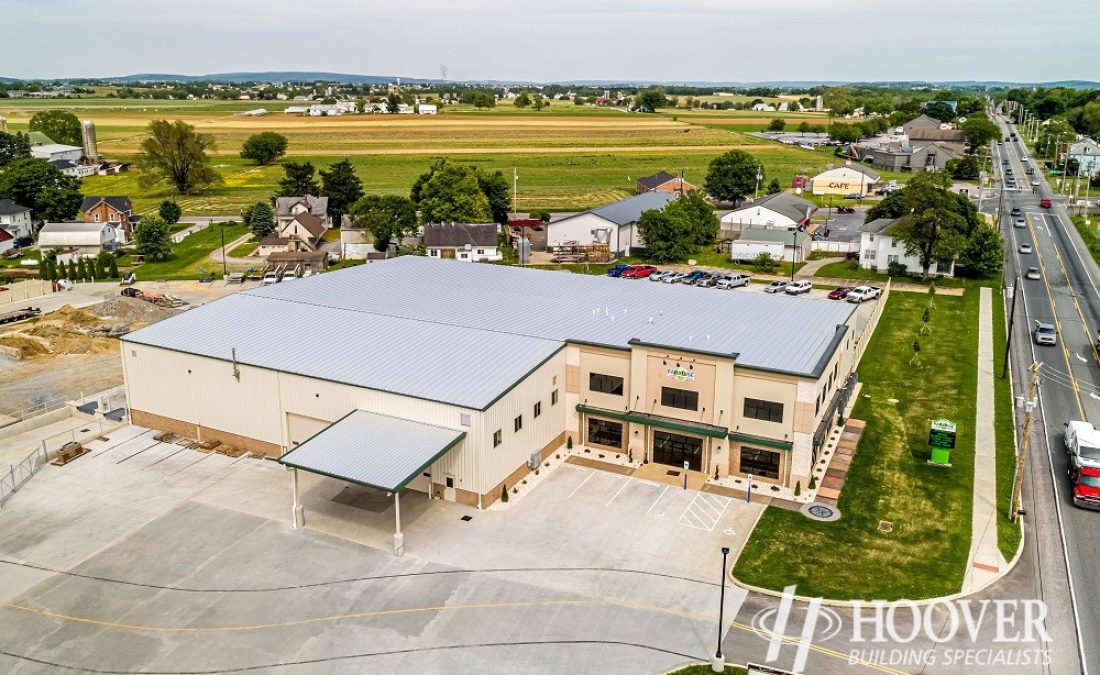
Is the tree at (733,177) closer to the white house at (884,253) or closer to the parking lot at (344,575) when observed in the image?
the white house at (884,253)

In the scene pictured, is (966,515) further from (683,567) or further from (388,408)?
(388,408)

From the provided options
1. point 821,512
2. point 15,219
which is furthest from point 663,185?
point 821,512

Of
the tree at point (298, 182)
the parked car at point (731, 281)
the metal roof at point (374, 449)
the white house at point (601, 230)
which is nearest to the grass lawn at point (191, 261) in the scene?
the tree at point (298, 182)

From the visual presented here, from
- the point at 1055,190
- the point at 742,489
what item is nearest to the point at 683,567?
the point at 742,489

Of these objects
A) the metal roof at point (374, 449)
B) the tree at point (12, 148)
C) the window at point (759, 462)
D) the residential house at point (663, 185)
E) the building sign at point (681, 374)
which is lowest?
the window at point (759, 462)

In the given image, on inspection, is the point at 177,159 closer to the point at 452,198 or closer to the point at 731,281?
the point at 452,198

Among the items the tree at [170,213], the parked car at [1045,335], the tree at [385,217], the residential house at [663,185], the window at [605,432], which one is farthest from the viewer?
the residential house at [663,185]
